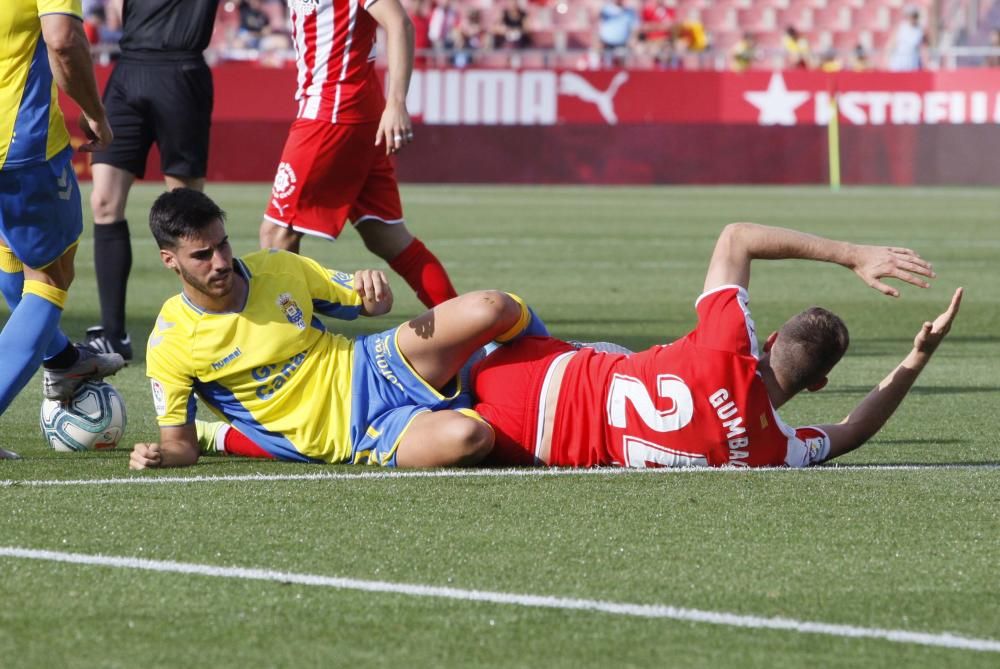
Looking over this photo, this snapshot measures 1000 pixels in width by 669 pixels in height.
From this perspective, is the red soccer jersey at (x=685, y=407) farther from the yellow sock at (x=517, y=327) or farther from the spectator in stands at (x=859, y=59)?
the spectator in stands at (x=859, y=59)

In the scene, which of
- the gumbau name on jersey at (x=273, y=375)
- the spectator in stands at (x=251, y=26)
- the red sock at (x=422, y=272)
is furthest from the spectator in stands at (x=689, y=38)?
the gumbau name on jersey at (x=273, y=375)

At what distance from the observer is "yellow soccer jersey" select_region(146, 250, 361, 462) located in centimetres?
543

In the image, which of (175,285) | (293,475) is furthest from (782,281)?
(293,475)

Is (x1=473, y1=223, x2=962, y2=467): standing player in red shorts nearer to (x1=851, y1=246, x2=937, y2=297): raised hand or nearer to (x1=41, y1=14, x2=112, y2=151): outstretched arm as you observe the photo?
(x1=851, y1=246, x2=937, y2=297): raised hand

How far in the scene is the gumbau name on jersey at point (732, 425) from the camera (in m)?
5.18

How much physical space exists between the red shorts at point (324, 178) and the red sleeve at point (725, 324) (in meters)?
2.43

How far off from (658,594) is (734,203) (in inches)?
766

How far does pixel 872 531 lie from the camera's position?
448cm

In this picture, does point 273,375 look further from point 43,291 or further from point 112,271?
point 112,271

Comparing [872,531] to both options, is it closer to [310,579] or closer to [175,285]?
[310,579]

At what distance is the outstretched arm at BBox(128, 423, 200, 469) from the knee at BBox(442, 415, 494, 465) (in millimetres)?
780

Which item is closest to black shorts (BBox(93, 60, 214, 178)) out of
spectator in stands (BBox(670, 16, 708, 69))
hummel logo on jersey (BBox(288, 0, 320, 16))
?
hummel logo on jersey (BBox(288, 0, 320, 16))

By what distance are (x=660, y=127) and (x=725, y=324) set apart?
23.0 m

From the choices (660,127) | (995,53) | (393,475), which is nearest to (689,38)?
(660,127)
